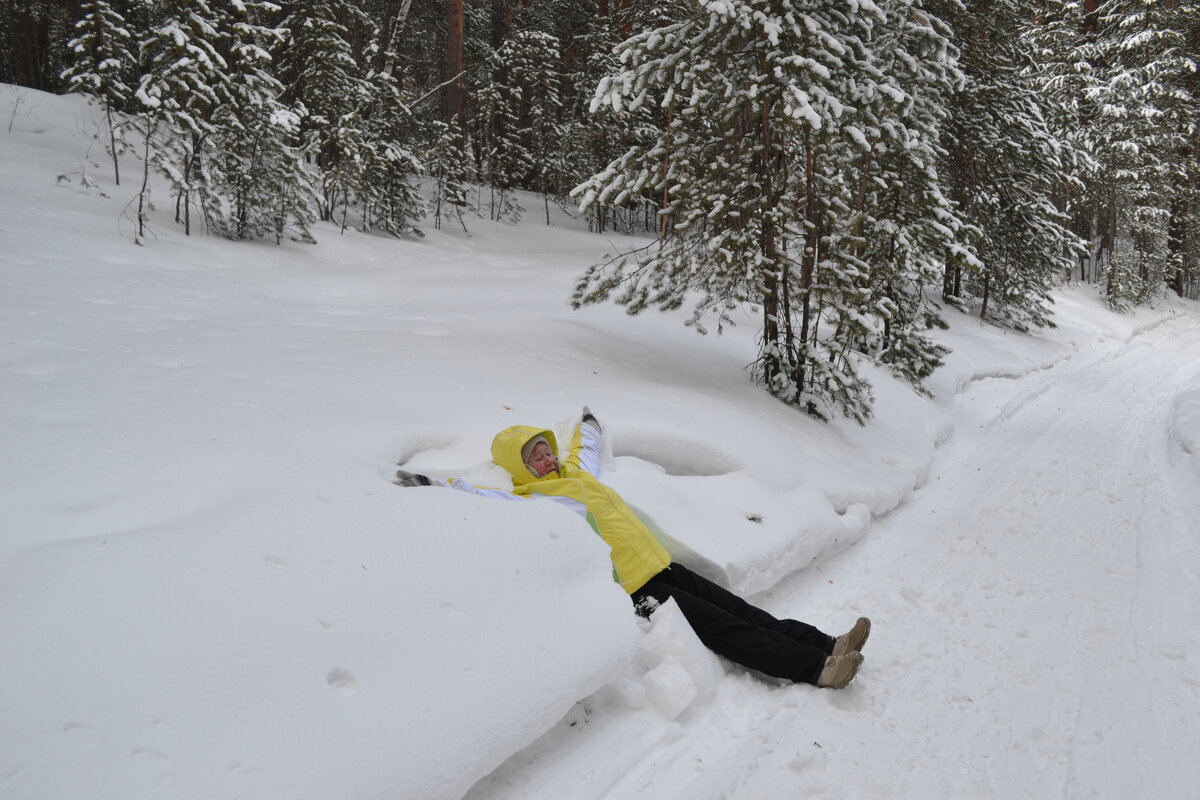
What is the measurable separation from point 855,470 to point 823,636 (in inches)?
114

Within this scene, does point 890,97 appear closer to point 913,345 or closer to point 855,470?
point 855,470

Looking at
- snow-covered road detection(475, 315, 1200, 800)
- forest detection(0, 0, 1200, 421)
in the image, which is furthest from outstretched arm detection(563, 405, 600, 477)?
forest detection(0, 0, 1200, 421)

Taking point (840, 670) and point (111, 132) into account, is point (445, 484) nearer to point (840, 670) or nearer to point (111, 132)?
point (840, 670)

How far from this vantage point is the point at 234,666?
217 centimetres

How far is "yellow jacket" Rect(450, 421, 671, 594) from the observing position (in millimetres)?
3561

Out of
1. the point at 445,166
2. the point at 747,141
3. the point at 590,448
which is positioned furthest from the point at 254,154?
the point at 590,448

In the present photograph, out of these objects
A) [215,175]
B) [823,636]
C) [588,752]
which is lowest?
[588,752]

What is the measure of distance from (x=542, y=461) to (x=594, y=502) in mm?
439

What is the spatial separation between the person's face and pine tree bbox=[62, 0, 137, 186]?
9346 mm

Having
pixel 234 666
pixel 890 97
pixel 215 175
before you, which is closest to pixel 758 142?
pixel 890 97

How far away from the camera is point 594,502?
3707mm

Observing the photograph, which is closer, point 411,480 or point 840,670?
point 840,670

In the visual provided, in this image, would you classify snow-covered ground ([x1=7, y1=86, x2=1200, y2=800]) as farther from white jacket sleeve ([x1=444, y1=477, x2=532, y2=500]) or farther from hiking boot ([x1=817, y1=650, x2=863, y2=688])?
white jacket sleeve ([x1=444, y1=477, x2=532, y2=500])

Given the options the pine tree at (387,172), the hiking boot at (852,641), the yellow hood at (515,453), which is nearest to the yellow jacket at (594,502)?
the yellow hood at (515,453)
